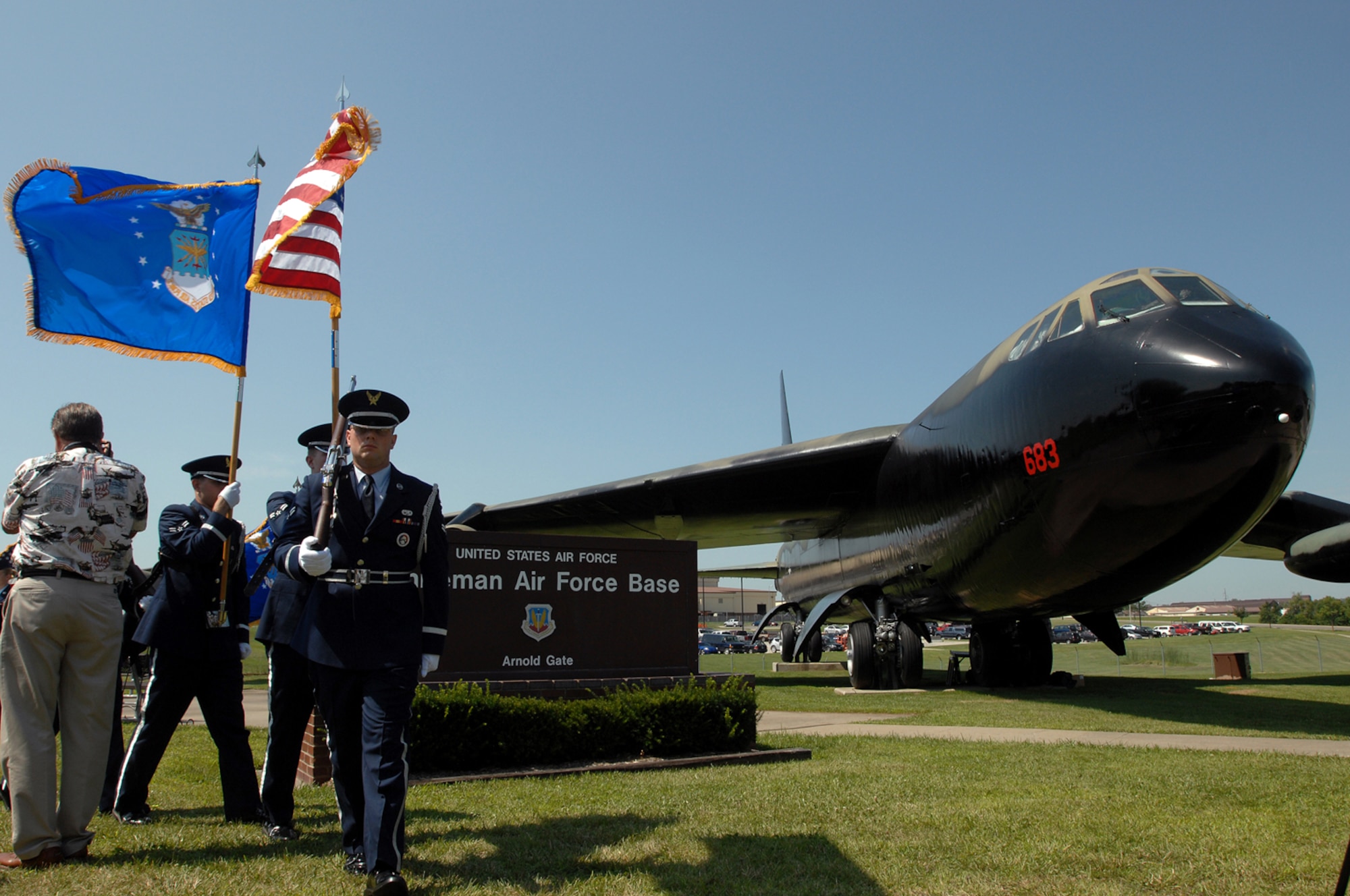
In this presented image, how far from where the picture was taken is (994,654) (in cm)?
1540

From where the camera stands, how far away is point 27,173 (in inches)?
226

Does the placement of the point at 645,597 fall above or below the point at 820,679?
above

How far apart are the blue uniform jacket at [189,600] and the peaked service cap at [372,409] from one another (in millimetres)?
1207

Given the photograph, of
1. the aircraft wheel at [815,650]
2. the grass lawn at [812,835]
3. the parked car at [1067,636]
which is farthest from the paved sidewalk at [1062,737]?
the parked car at [1067,636]

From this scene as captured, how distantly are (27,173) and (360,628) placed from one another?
420cm

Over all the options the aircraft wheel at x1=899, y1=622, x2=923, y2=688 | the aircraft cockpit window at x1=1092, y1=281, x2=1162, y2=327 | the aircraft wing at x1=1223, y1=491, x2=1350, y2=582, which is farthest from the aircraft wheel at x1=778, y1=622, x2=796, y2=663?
the aircraft cockpit window at x1=1092, y1=281, x2=1162, y2=327

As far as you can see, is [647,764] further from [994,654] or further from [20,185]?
[994,654]

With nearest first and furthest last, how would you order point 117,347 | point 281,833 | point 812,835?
point 812,835 → point 281,833 → point 117,347

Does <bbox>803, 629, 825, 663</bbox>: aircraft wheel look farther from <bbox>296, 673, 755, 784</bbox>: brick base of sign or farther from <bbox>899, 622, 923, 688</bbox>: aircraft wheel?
<bbox>296, 673, 755, 784</bbox>: brick base of sign

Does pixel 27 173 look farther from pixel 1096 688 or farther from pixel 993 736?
pixel 1096 688

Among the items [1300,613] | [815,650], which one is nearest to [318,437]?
A: [815,650]

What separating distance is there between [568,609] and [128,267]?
156 inches

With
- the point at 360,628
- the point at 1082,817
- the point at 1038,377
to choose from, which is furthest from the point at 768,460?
the point at 360,628

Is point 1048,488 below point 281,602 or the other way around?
the other way around
